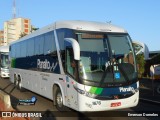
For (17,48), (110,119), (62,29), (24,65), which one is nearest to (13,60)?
(17,48)

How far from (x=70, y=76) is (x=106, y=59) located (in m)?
1.36

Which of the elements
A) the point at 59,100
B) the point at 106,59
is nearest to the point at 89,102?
the point at 106,59

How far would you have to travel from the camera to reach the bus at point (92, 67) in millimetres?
9812

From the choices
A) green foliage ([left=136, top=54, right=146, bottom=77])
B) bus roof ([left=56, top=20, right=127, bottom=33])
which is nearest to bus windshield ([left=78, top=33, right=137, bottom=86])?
bus roof ([left=56, top=20, right=127, bottom=33])

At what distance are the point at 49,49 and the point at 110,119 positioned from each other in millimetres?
4022

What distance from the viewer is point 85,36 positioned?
10391mm

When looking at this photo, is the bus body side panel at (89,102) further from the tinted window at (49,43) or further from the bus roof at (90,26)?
the tinted window at (49,43)

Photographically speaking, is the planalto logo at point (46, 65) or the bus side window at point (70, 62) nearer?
the bus side window at point (70, 62)

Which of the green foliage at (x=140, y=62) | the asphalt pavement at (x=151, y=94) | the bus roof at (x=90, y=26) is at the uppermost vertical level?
the bus roof at (x=90, y=26)

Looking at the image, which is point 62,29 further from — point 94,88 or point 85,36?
point 94,88

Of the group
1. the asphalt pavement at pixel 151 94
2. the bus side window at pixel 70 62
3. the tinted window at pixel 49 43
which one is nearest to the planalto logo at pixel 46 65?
the tinted window at pixel 49 43

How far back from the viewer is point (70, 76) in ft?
34.1

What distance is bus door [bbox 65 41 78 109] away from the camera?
10125 millimetres

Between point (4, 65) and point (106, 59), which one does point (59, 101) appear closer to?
point (106, 59)
